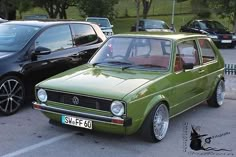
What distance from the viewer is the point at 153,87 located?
5.62m

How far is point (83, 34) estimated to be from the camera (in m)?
8.80

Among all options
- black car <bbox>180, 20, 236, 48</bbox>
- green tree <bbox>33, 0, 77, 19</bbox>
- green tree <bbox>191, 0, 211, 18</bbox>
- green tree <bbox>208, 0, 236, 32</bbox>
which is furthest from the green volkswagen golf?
green tree <bbox>191, 0, 211, 18</bbox>

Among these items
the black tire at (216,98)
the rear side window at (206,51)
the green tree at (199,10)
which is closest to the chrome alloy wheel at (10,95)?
the rear side window at (206,51)

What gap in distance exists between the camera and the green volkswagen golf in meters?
5.29

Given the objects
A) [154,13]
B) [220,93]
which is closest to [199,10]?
[154,13]

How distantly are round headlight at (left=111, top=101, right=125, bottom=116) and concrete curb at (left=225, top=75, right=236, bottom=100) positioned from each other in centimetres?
454

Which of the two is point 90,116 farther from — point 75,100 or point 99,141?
point 99,141

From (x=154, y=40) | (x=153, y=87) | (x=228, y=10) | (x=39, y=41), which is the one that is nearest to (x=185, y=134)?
(x=153, y=87)

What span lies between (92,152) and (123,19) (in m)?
43.4

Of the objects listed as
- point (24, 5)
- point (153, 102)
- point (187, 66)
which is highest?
point (24, 5)

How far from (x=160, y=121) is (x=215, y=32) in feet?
59.7

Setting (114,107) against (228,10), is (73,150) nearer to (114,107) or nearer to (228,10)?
(114,107)

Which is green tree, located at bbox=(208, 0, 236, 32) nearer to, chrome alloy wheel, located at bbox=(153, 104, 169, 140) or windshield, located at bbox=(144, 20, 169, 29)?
windshield, located at bbox=(144, 20, 169, 29)

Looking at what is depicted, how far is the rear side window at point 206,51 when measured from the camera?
7410 mm
